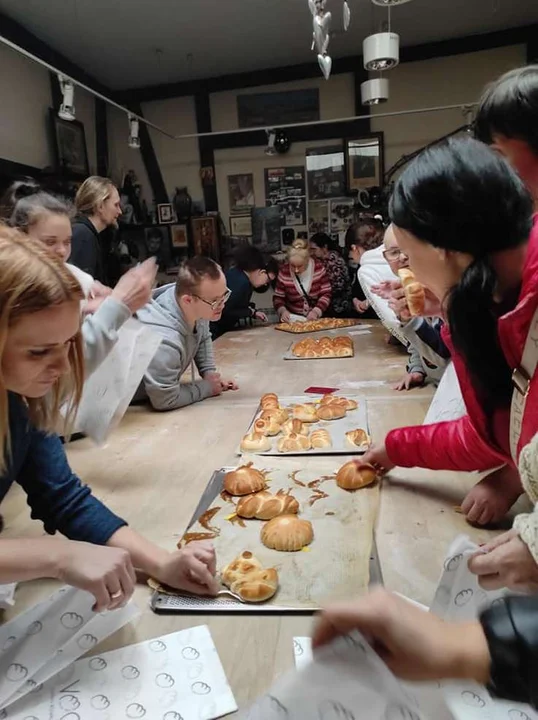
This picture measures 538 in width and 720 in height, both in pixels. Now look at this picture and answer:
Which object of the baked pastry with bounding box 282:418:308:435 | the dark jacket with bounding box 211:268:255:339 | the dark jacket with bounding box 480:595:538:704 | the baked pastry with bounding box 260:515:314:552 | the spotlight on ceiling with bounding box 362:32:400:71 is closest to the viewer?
the dark jacket with bounding box 480:595:538:704

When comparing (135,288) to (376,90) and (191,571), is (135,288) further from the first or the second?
(376,90)

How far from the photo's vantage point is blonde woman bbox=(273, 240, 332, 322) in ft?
13.6

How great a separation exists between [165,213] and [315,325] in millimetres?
2992

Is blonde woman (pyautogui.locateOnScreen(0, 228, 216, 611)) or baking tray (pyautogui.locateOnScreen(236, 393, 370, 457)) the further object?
baking tray (pyautogui.locateOnScreen(236, 393, 370, 457))

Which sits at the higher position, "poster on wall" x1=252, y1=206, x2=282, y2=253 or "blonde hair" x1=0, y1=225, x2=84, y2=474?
"poster on wall" x1=252, y1=206, x2=282, y2=253

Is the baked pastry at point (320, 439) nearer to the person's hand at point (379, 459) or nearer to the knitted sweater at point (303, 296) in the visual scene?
the person's hand at point (379, 459)

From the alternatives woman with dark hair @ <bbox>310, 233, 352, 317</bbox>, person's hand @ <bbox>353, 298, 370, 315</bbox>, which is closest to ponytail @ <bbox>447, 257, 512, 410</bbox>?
person's hand @ <bbox>353, 298, 370, 315</bbox>

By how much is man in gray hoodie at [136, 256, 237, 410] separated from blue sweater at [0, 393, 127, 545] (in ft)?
3.12

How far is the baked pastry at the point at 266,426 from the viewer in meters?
1.68

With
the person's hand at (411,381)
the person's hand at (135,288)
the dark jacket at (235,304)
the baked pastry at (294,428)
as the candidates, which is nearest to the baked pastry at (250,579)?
the baked pastry at (294,428)

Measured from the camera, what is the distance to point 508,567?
0.69 m

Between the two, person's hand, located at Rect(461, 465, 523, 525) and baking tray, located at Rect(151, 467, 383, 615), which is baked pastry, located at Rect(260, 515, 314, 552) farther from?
person's hand, located at Rect(461, 465, 523, 525)

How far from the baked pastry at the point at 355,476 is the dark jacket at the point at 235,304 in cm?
246

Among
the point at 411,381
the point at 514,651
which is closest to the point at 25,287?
the point at 514,651
